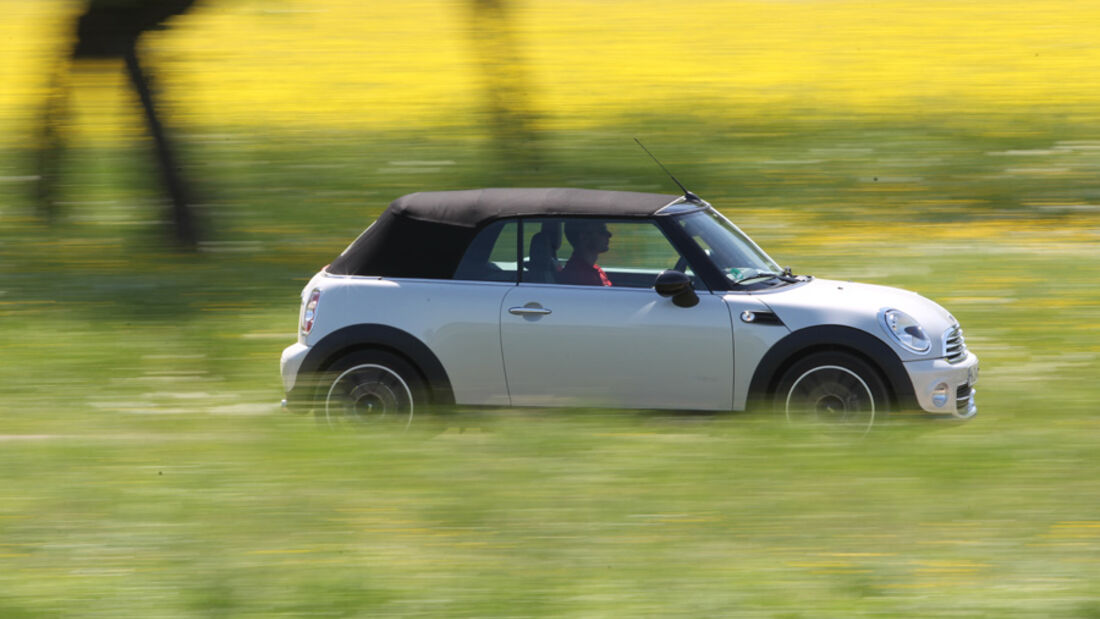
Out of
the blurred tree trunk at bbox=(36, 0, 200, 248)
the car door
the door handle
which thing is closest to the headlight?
the car door

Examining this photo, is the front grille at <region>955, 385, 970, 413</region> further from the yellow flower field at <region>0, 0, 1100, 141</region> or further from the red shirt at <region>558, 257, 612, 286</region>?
the yellow flower field at <region>0, 0, 1100, 141</region>

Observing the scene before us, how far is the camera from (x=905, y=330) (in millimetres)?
6781

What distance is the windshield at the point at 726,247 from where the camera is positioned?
7094 millimetres

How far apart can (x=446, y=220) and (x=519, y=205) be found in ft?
1.22

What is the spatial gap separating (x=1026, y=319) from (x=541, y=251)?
4497 millimetres

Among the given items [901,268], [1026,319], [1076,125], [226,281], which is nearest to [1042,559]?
[1026,319]

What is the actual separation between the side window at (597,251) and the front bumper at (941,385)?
1244mm

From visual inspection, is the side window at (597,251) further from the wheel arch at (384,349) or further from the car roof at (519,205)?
the wheel arch at (384,349)

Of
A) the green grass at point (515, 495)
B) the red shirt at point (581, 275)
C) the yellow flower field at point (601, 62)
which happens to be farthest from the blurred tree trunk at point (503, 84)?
the red shirt at point (581, 275)

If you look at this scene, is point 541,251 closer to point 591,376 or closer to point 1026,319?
point 591,376

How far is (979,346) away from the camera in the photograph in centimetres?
919

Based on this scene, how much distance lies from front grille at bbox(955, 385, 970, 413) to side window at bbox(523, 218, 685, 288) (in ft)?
4.80

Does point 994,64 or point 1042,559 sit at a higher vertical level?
point 994,64

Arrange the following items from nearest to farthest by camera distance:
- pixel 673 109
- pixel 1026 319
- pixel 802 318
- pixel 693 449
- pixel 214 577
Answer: pixel 214 577 < pixel 693 449 < pixel 802 318 < pixel 1026 319 < pixel 673 109
